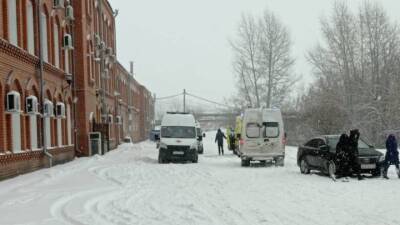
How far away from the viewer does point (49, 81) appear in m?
23.8

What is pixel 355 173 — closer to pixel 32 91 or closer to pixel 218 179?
pixel 218 179

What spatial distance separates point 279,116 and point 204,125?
105 metres

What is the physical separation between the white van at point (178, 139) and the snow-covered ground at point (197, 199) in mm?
7277

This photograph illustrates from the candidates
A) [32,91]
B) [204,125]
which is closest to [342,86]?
[32,91]

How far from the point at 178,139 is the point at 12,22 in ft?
35.1


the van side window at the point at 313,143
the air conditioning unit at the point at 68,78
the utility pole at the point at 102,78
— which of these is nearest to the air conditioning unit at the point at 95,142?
the air conditioning unit at the point at 68,78

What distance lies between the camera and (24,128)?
65.0ft

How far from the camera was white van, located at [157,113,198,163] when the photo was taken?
87.6 feet

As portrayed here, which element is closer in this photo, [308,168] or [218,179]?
[218,179]

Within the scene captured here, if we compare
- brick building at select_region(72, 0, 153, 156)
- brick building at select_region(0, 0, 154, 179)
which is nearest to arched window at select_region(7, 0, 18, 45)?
brick building at select_region(0, 0, 154, 179)

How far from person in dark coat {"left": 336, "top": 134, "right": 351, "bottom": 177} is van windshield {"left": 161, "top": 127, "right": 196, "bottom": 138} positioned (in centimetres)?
1147

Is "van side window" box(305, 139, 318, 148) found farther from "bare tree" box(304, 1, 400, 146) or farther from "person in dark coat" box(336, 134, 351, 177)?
"bare tree" box(304, 1, 400, 146)

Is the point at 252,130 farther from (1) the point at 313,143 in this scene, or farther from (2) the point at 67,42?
(2) the point at 67,42

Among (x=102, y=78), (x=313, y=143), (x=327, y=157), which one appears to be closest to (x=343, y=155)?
(x=327, y=157)
